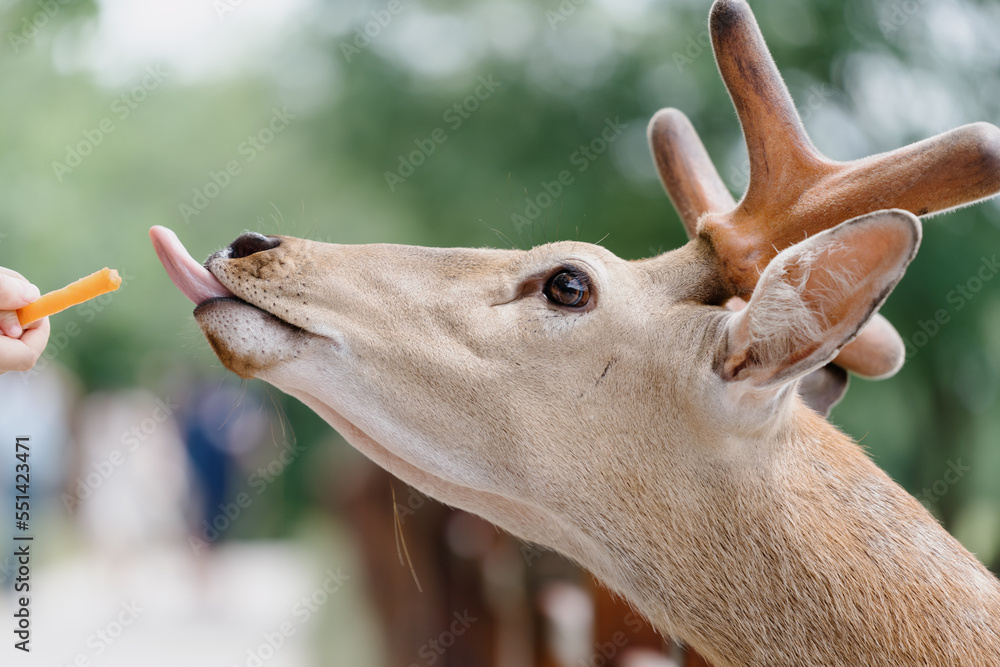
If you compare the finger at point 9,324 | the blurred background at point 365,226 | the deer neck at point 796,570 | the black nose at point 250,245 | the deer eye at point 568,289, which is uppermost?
the finger at point 9,324

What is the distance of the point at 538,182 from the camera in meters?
9.38

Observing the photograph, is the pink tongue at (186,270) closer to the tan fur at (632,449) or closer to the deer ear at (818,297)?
the tan fur at (632,449)

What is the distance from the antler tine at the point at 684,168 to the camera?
12.8ft

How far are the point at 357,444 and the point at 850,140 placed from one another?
7.14 metres

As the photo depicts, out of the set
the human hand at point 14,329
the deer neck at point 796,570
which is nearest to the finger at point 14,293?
the human hand at point 14,329

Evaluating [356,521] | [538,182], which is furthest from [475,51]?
[356,521]

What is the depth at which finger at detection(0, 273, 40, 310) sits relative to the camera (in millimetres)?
→ 2822

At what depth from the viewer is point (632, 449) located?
2729 millimetres

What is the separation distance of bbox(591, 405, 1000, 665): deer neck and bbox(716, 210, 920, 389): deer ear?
1.08 ft

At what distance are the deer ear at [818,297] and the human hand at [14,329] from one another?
224 cm

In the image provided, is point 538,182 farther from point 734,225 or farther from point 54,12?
point 734,225

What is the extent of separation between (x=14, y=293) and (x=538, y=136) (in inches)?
290

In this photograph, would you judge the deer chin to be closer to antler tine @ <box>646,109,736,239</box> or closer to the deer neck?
the deer neck

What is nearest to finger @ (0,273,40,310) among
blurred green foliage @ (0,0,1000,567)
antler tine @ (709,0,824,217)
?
antler tine @ (709,0,824,217)
